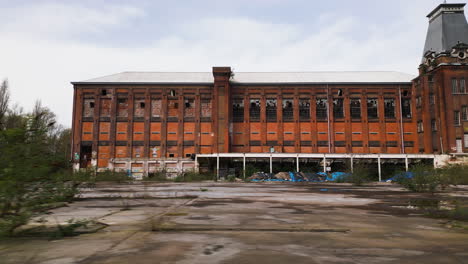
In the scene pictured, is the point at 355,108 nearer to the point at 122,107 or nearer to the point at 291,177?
the point at 291,177

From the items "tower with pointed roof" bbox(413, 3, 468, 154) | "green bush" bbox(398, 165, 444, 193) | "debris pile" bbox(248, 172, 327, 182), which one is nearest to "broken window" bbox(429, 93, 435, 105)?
"tower with pointed roof" bbox(413, 3, 468, 154)

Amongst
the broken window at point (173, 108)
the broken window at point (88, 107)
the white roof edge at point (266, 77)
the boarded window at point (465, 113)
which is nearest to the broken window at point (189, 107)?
the broken window at point (173, 108)

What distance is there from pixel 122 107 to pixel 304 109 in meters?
24.1

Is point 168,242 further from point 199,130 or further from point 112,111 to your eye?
point 112,111

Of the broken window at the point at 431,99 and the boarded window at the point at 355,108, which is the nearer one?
the broken window at the point at 431,99

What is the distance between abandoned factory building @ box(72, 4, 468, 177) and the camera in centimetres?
3912

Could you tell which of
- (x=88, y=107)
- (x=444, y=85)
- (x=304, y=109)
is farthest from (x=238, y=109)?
(x=444, y=85)

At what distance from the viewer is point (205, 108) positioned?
40500 millimetres

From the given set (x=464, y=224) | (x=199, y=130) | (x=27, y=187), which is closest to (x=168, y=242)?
(x=27, y=187)

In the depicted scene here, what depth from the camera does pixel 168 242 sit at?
4.15 meters

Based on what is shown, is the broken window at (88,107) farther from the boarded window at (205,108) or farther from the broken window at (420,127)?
the broken window at (420,127)

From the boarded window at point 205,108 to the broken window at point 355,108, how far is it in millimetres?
18868

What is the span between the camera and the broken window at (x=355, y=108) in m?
40.6

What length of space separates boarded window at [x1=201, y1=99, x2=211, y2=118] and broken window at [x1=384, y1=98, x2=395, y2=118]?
23262mm
